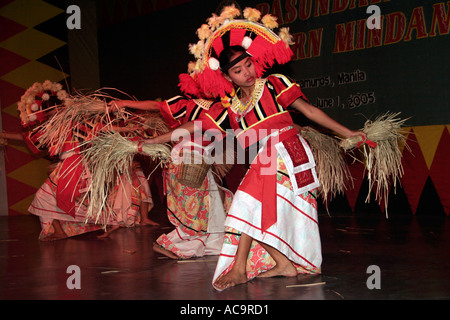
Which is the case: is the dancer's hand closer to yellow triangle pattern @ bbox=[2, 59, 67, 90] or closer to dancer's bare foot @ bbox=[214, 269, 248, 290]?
dancer's bare foot @ bbox=[214, 269, 248, 290]

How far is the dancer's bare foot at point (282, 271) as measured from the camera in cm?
331

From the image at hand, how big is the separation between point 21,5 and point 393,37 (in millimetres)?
5917

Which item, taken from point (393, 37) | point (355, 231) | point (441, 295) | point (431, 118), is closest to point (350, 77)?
point (393, 37)

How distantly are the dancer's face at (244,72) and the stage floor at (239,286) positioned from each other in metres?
1.12

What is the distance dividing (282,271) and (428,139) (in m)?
3.35

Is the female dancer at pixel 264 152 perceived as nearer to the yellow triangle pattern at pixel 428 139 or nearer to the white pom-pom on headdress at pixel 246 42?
the white pom-pom on headdress at pixel 246 42

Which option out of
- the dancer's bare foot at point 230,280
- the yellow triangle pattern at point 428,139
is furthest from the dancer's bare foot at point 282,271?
the yellow triangle pattern at point 428,139

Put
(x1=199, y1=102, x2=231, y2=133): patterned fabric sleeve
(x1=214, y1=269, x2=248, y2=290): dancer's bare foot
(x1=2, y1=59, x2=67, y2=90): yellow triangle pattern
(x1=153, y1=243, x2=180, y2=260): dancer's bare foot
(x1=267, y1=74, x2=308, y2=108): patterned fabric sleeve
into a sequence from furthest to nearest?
(x1=2, y1=59, x2=67, y2=90): yellow triangle pattern
(x1=153, y1=243, x2=180, y2=260): dancer's bare foot
(x1=199, y1=102, x2=231, y2=133): patterned fabric sleeve
(x1=267, y1=74, x2=308, y2=108): patterned fabric sleeve
(x1=214, y1=269, x2=248, y2=290): dancer's bare foot

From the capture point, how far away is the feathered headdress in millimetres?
3225

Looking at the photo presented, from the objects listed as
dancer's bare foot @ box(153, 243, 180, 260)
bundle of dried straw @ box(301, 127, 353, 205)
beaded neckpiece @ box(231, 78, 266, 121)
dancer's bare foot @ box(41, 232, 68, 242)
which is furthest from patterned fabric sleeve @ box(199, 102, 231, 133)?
dancer's bare foot @ box(41, 232, 68, 242)

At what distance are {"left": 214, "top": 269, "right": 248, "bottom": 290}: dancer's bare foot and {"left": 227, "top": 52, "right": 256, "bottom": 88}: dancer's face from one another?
1050 millimetres

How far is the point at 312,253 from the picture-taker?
3279mm

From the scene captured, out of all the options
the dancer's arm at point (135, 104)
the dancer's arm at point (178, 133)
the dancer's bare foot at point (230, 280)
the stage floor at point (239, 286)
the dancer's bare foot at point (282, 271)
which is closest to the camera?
the stage floor at point (239, 286)

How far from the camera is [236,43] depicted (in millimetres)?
3244
